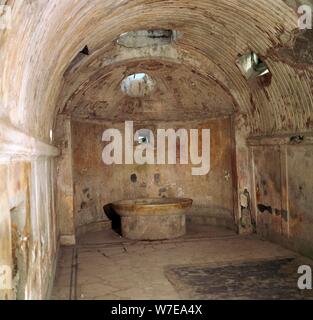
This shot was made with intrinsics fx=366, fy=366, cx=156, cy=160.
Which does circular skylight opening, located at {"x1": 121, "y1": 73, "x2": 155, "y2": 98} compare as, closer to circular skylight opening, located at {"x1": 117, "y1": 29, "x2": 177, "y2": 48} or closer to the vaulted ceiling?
the vaulted ceiling

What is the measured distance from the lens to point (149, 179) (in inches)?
516

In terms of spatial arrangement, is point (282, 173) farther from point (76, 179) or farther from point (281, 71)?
point (76, 179)

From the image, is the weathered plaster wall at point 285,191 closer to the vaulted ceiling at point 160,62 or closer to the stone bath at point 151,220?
the vaulted ceiling at point 160,62

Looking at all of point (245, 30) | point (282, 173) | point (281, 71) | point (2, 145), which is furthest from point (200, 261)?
point (2, 145)

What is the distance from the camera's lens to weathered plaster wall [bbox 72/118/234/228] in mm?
11633

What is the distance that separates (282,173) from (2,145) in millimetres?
7762

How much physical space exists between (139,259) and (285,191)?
12.7ft

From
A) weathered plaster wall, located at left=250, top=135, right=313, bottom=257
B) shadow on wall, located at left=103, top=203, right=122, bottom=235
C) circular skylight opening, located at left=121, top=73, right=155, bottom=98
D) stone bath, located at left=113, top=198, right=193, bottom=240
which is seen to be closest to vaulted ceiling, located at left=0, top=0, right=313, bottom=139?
circular skylight opening, located at left=121, top=73, right=155, bottom=98

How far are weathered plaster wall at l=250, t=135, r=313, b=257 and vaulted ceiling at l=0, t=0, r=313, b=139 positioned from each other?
523 mm

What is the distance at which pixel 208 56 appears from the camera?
393 inches

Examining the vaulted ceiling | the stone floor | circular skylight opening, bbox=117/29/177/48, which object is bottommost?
the stone floor

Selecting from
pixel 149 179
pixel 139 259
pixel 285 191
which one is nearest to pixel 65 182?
pixel 139 259

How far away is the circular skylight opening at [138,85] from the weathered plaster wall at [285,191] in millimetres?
4138

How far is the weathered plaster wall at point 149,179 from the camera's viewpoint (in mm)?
11633
